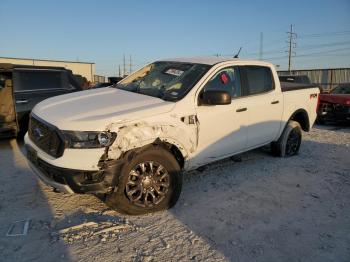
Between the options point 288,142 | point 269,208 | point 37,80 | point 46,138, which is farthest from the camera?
point 37,80

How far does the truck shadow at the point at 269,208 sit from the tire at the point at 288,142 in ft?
0.60

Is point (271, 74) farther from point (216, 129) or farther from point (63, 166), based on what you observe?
point (63, 166)

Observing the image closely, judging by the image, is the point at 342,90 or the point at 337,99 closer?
the point at 337,99

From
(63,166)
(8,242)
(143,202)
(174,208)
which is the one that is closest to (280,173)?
(174,208)

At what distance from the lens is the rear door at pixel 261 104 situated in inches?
218

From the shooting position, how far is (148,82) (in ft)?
17.0

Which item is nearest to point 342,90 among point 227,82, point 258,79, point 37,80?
point 258,79

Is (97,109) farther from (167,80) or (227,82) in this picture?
(227,82)

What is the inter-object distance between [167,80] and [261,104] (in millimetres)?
1690

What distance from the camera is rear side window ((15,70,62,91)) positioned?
318 inches

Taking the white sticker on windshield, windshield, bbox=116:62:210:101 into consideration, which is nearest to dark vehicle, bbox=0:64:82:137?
windshield, bbox=116:62:210:101

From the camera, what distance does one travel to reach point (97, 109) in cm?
405

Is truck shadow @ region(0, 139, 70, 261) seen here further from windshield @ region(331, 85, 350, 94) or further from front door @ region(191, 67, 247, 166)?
windshield @ region(331, 85, 350, 94)

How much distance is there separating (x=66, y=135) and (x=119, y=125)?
56 cm
